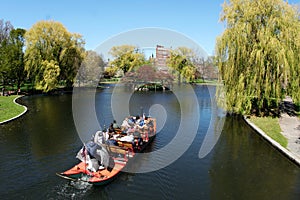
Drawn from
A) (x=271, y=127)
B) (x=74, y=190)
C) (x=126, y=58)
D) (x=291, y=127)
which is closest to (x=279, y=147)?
(x=271, y=127)

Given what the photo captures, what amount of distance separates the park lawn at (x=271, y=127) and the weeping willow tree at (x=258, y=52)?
1.46 meters

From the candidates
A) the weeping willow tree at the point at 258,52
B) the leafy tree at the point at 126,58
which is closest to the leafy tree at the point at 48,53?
the leafy tree at the point at 126,58

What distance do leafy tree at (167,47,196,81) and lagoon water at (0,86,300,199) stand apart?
5444 centimetres

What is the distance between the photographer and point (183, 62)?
7525 cm

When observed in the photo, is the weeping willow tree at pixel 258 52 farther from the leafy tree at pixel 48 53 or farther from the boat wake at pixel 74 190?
the leafy tree at pixel 48 53

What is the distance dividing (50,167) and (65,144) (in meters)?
3.54

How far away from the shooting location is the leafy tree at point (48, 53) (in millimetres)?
42031

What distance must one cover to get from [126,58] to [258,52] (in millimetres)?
56714

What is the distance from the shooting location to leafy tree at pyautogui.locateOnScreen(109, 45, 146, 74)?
71.8m

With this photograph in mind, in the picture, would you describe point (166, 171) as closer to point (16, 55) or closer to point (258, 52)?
point (258, 52)

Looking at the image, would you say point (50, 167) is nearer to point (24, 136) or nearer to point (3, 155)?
point (3, 155)

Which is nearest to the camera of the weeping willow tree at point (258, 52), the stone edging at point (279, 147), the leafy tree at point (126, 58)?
the stone edging at point (279, 147)

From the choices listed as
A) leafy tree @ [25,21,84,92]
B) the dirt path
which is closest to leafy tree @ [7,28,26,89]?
leafy tree @ [25,21,84,92]

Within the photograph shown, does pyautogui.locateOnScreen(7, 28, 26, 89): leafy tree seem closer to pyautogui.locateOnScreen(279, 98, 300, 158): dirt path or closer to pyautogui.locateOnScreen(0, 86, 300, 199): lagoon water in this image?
pyautogui.locateOnScreen(0, 86, 300, 199): lagoon water
